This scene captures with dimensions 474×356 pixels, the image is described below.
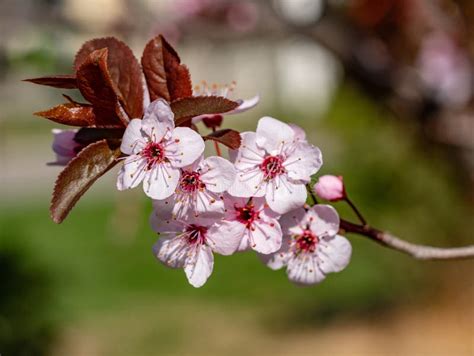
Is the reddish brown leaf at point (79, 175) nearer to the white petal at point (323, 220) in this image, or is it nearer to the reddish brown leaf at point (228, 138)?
the reddish brown leaf at point (228, 138)

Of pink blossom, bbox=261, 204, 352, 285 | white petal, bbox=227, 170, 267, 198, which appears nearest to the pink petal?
pink blossom, bbox=261, 204, 352, 285

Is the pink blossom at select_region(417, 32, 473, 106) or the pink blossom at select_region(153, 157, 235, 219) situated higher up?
the pink blossom at select_region(153, 157, 235, 219)

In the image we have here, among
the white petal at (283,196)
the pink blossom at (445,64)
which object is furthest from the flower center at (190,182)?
the pink blossom at (445,64)

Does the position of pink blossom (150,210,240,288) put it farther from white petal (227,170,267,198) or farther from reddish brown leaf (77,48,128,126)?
reddish brown leaf (77,48,128,126)

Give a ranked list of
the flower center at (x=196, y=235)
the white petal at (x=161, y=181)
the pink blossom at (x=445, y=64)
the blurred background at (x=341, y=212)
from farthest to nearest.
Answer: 1. the pink blossom at (x=445, y=64)
2. the blurred background at (x=341, y=212)
3. the flower center at (x=196, y=235)
4. the white petal at (x=161, y=181)

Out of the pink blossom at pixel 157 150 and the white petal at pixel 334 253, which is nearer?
the pink blossom at pixel 157 150

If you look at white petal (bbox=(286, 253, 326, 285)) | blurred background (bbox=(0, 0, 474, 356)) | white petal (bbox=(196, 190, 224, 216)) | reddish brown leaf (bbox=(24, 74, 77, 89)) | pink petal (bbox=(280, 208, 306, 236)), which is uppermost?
reddish brown leaf (bbox=(24, 74, 77, 89))
